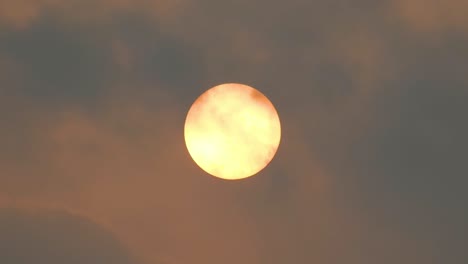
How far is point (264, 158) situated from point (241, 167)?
3.16 ft

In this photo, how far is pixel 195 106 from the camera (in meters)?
10.3

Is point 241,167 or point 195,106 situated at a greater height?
point 195,106

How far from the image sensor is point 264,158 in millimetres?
10453

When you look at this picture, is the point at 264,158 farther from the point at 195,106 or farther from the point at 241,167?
the point at 195,106

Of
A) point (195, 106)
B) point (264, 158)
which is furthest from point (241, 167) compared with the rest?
point (195, 106)

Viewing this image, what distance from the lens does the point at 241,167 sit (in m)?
10.4

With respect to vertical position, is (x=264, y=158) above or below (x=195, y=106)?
below

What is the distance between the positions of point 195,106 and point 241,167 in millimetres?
2938
